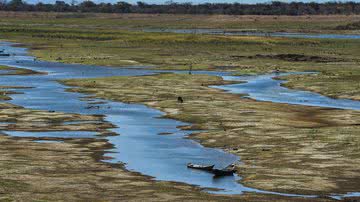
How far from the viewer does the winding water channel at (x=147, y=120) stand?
39125 millimetres

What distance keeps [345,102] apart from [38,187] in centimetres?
3995

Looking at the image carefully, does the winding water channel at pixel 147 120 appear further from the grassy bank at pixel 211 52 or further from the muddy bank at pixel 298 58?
the muddy bank at pixel 298 58

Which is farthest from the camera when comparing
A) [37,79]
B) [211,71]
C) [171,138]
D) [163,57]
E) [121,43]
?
[121,43]

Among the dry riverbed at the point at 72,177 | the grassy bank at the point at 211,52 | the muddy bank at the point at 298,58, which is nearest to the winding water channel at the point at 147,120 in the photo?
the dry riverbed at the point at 72,177

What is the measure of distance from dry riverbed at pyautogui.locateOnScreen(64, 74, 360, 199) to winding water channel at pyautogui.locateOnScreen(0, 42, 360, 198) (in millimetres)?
1335

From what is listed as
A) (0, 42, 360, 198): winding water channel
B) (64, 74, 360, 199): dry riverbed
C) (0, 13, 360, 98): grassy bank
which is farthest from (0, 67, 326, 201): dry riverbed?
(0, 13, 360, 98): grassy bank

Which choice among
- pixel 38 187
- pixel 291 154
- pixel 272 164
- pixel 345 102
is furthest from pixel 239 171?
pixel 345 102

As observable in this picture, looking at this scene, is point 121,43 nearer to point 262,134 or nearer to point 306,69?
point 306,69

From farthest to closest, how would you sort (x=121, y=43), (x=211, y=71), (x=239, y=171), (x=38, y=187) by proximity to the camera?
(x=121, y=43), (x=211, y=71), (x=239, y=171), (x=38, y=187)

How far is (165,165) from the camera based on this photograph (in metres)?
40.9

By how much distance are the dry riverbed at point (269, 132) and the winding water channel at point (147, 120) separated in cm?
134

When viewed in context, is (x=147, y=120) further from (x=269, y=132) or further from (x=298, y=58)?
(x=298, y=58)

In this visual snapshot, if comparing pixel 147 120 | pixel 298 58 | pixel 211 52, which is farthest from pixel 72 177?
pixel 211 52

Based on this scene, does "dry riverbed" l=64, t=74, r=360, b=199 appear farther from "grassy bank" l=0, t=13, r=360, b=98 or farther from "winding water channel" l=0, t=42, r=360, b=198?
"grassy bank" l=0, t=13, r=360, b=98
